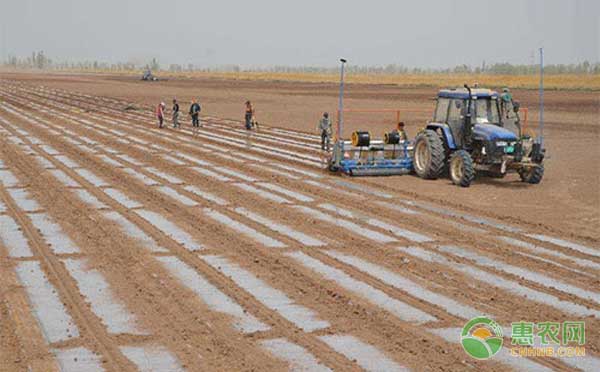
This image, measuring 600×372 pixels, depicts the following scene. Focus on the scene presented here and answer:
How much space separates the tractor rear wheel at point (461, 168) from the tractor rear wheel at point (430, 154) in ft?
1.35

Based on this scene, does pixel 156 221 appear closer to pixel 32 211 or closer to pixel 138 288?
pixel 32 211

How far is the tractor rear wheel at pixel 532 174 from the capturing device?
17.6 m

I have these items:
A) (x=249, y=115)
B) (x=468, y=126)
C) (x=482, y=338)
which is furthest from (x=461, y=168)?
(x=249, y=115)

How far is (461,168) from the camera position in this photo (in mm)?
17297

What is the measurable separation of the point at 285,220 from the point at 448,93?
19.7 feet

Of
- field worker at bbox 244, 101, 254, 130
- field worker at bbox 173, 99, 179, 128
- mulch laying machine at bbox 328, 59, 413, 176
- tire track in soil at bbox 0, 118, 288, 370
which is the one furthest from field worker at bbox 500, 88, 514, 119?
field worker at bbox 173, 99, 179, 128

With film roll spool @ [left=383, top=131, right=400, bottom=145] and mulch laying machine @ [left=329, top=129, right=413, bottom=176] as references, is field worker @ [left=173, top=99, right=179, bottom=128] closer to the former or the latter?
mulch laying machine @ [left=329, top=129, right=413, bottom=176]

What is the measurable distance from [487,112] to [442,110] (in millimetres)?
1097

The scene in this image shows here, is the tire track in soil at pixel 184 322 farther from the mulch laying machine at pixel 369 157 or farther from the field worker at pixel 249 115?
the field worker at pixel 249 115

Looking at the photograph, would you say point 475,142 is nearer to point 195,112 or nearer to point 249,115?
point 249,115

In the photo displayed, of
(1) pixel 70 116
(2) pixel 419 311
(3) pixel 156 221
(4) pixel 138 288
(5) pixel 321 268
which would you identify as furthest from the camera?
(1) pixel 70 116

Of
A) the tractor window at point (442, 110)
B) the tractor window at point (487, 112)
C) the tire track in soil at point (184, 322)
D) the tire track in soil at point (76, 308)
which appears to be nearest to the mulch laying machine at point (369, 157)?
the tractor window at point (442, 110)

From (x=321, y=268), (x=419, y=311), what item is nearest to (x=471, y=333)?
(x=419, y=311)

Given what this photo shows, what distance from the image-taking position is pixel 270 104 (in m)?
49.6
